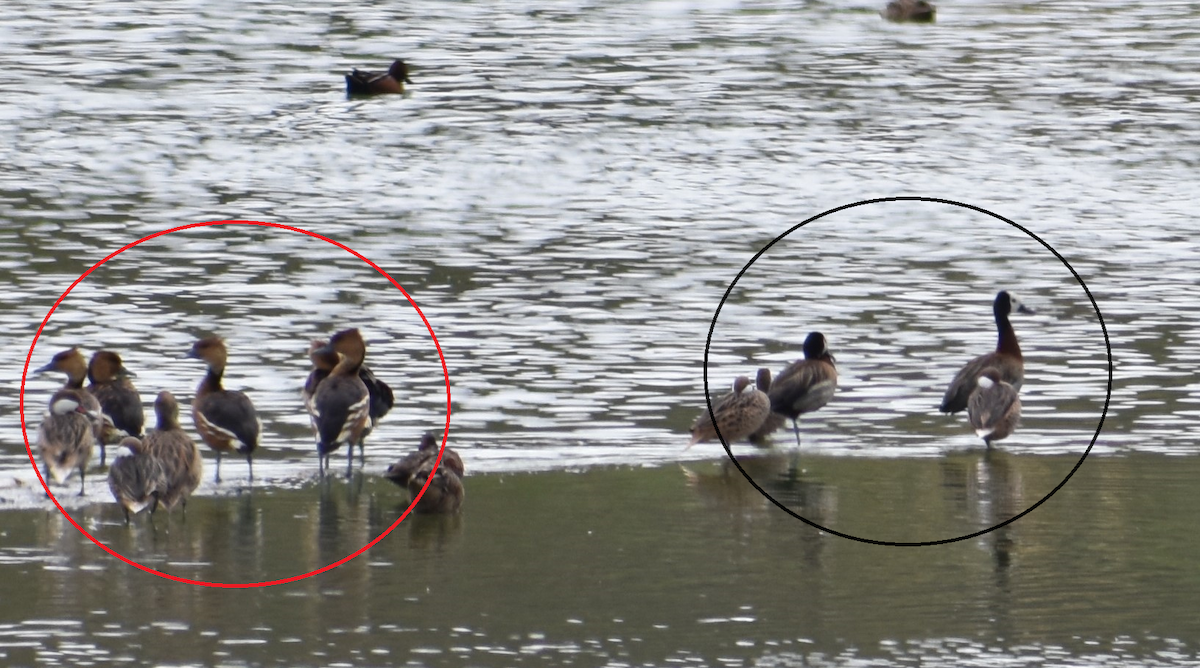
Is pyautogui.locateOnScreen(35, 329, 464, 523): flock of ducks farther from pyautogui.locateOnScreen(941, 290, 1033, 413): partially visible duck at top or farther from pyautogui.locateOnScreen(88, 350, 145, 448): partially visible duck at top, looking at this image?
pyautogui.locateOnScreen(941, 290, 1033, 413): partially visible duck at top

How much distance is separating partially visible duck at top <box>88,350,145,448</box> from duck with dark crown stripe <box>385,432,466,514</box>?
1.94m

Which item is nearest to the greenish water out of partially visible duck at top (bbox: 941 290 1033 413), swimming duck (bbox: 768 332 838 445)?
swimming duck (bbox: 768 332 838 445)

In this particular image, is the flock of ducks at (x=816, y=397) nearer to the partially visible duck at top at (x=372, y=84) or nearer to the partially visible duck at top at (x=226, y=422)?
the partially visible duck at top at (x=226, y=422)

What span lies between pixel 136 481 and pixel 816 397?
3.93m

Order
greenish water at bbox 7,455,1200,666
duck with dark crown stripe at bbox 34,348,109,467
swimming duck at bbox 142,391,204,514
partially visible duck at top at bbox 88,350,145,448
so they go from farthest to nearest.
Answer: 1. partially visible duck at top at bbox 88,350,145,448
2. duck with dark crown stripe at bbox 34,348,109,467
3. swimming duck at bbox 142,391,204,514
4. greenish water at bbox 7,455,1200,666

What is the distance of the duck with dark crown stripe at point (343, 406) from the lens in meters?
9.70

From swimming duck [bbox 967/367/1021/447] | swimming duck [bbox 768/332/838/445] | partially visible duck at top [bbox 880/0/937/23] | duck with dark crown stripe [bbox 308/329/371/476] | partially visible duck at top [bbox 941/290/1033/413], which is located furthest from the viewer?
partially visible duck at top [bbox 880/0/937/23]

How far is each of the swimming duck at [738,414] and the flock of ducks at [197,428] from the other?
1.50 metres

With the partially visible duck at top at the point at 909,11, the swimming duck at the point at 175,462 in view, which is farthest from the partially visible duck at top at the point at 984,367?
the partially visible duck at top at the point at 909,11

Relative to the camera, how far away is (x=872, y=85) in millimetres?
24312

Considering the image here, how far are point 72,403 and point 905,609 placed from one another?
4495 mm

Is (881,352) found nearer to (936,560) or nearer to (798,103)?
(936,560)

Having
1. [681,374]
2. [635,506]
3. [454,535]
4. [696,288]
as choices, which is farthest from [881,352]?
[454,535]

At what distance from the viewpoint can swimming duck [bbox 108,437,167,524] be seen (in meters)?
8.70
